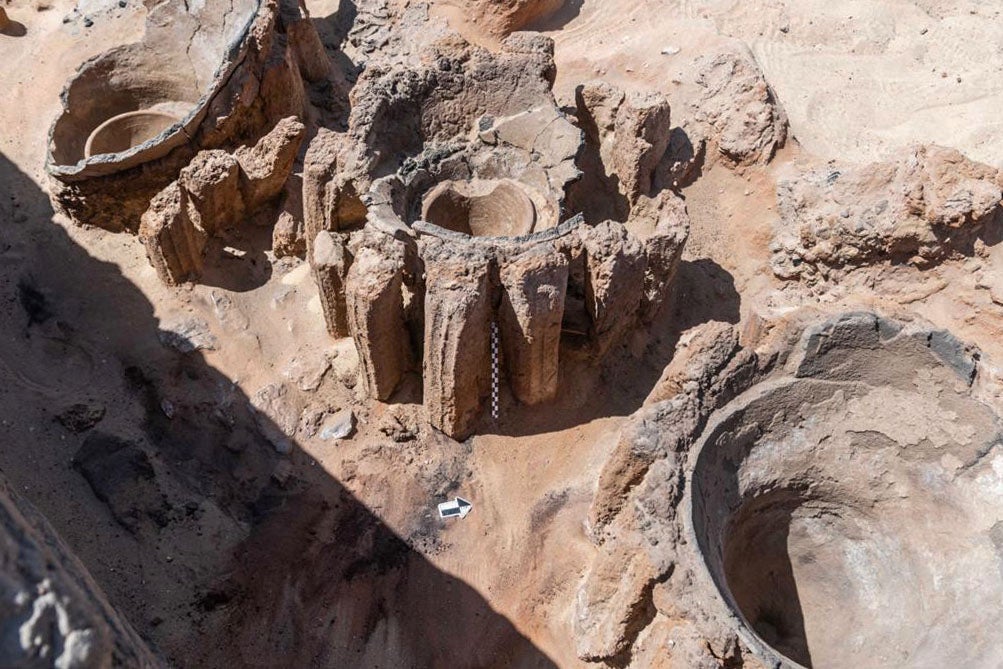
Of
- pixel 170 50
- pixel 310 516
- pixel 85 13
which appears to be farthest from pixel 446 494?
pixel 85 13

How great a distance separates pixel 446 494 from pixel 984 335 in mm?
5840

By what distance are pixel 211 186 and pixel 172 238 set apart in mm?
741

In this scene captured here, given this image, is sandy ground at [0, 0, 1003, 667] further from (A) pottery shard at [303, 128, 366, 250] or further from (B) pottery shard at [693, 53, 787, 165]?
(A) pottery shard at [303, 128, 366, 250]

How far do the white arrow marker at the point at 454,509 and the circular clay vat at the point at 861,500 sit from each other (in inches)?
104

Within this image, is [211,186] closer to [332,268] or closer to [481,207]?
[332,268]

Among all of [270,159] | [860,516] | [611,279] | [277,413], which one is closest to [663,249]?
[611,279]

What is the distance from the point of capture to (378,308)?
7879 millimetres

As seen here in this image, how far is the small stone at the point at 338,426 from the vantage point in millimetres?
8617

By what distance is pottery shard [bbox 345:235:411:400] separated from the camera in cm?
779

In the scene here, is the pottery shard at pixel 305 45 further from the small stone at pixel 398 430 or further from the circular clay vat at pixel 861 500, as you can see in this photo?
the circular clay vat at pixel 861 500

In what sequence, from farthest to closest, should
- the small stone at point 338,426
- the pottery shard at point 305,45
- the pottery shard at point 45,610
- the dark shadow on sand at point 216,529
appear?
1. the pottery shard at point 305,45
2. the small stone at point 338,426
3. the dark shadow on sand at point 216,529
4. the pottery shard at point 45,610

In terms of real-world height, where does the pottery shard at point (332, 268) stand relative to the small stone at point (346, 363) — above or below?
above

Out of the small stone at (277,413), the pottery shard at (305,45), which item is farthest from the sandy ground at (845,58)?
the small stone at (277,413)

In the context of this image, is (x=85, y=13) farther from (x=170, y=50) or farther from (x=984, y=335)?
(x=984, y=335)
